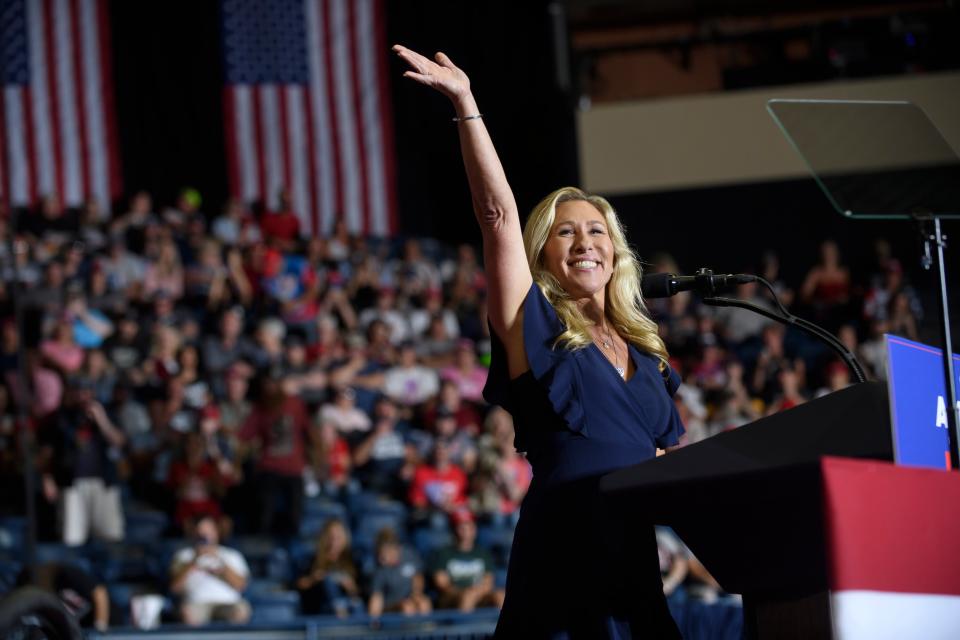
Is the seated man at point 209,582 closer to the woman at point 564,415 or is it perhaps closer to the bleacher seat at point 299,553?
the bleacher seat at point 299,553

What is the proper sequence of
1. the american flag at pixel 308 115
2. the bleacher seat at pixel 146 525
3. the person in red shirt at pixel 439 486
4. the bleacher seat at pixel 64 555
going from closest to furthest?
the bleacher seat at pixel 64 555 → the bleacher seat at pixel 146 525 → the person in red shirt at pixel 439 486 → the american flag at pixel 308 115

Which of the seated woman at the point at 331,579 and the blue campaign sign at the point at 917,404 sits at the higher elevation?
the blue campaign sign at the point at 917,404

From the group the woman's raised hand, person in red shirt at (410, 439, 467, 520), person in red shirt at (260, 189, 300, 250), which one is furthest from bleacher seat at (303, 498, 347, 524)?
the woman's raised hand

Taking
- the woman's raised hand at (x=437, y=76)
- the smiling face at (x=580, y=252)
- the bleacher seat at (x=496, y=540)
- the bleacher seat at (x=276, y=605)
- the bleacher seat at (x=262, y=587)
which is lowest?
the bleacher seat at (x=276, y=605)

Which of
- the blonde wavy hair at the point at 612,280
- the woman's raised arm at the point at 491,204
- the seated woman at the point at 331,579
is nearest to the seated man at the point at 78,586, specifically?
the seated woman at the point at 331,579

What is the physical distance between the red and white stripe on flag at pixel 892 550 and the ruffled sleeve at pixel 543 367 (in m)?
0.62

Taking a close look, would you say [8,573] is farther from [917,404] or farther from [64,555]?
[917,404]

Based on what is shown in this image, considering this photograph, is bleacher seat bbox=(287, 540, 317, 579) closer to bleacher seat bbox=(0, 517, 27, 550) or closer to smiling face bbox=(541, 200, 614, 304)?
bleacher seat bbox=(0, 517, 27, 550)

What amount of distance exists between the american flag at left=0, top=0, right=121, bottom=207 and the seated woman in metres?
5.00

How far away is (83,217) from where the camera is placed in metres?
11.1

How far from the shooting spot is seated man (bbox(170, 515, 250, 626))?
302 inches

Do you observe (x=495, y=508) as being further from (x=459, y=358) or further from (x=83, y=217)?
(x=83, y=217)

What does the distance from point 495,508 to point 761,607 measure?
275 inches

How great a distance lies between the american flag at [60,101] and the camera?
12039mm
